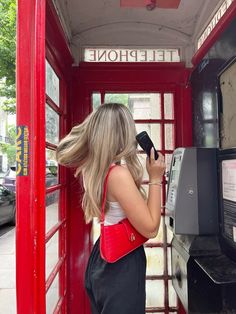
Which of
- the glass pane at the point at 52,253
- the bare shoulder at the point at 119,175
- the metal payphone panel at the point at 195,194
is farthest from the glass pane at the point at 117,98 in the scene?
the bare shoulder at the point at 119,175

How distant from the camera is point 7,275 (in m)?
5.20

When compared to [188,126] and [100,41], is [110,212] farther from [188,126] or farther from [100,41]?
[100,41]

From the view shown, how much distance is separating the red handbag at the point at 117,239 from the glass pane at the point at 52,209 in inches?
17.4

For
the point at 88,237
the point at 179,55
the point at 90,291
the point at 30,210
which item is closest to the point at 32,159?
the point at 30,210

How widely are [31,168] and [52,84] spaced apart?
769 millimetres

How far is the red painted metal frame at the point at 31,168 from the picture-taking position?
1.25m

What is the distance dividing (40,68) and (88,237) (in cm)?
140

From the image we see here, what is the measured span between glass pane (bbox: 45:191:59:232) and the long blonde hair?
0.34 m

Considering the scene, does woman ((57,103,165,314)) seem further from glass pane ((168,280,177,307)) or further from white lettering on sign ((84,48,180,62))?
glass pane ((168,280,177,307))

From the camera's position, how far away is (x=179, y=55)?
7.71 ft

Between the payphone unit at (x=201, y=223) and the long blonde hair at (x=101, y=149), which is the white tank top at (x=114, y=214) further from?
the payphone unit at (x=201, y=223)

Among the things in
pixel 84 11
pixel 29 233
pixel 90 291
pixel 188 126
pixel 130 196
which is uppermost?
pixel 84 11

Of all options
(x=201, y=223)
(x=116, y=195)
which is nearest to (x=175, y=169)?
(x=201, y=223)

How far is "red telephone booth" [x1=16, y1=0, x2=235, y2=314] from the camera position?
49.7 inches
